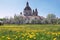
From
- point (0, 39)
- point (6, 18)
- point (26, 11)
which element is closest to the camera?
point (0, 39)

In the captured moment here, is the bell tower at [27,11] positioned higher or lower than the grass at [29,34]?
higher

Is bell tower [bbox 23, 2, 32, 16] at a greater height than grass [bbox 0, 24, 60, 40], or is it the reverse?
bell tower [bbox 23, 2, 32, 16]

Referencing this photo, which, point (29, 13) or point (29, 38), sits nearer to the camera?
point (29, 38)

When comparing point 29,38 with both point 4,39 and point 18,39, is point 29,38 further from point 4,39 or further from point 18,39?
point 4,39

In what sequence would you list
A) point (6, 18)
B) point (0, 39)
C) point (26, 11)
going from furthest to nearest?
point (26, 11), point (6, 18), point (0, 39)

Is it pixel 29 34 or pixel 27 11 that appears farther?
pixel 27 11

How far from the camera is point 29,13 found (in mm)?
132750

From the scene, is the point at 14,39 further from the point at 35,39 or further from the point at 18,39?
the point at 35,39

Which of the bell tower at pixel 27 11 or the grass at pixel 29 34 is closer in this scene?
the grass at pixel 29 34

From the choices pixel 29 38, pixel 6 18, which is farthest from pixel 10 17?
pixel 29 38

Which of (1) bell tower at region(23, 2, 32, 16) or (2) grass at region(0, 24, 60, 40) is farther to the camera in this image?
(1) bell tower at region(23, 2, 32, 16)

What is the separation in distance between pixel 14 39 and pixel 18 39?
7.1 inches

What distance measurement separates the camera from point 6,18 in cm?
9444

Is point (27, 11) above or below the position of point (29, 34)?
above
